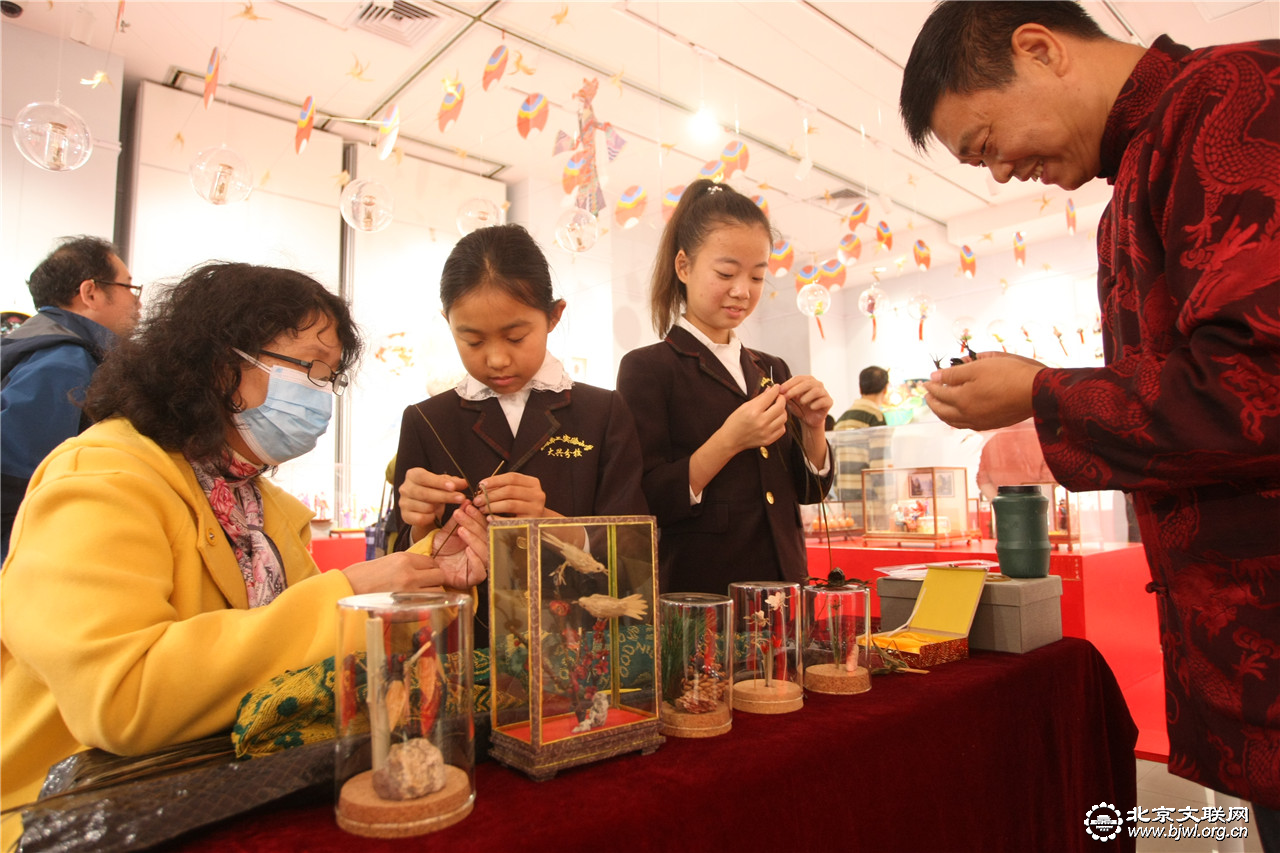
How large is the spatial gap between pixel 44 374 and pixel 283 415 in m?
1.82

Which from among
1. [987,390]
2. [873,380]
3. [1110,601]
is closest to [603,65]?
[873,380]

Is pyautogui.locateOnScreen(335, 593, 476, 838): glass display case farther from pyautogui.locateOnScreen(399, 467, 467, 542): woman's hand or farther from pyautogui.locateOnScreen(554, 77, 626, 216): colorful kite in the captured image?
pyautogui.locateOnScreen(554, 77, 626, 216): colorful kite

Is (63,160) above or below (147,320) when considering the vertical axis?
above

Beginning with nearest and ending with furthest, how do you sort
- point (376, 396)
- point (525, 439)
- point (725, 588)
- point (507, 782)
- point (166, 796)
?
point (166, 796)
point (507, 782)
point (525, 439)
point (725, 588)
point (376, 396)

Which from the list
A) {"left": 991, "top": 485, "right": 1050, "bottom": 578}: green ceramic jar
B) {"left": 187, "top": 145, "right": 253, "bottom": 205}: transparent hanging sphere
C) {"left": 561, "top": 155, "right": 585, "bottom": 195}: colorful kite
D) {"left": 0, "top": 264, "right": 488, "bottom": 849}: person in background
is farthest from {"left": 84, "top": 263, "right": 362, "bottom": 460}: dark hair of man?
{"left": 561, "top": 155, "right": 585, "bottom": 195}: colorful kite

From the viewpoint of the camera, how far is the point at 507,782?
0.88 meters

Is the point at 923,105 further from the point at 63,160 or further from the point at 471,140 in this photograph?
the point at 471,140

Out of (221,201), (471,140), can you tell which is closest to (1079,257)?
(471,140)

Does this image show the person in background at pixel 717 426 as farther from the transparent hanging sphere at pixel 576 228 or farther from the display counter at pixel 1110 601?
the transparent hanging sphere at pixel 576 228

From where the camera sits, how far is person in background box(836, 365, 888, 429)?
5195mm

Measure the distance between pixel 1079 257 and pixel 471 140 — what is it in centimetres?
715

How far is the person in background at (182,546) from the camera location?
0.88 m

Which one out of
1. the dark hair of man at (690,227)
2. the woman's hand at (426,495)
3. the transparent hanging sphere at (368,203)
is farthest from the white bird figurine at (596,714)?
the transparent hanging sphere at (368,203)

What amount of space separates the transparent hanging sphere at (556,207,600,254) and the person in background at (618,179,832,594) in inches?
98.1
